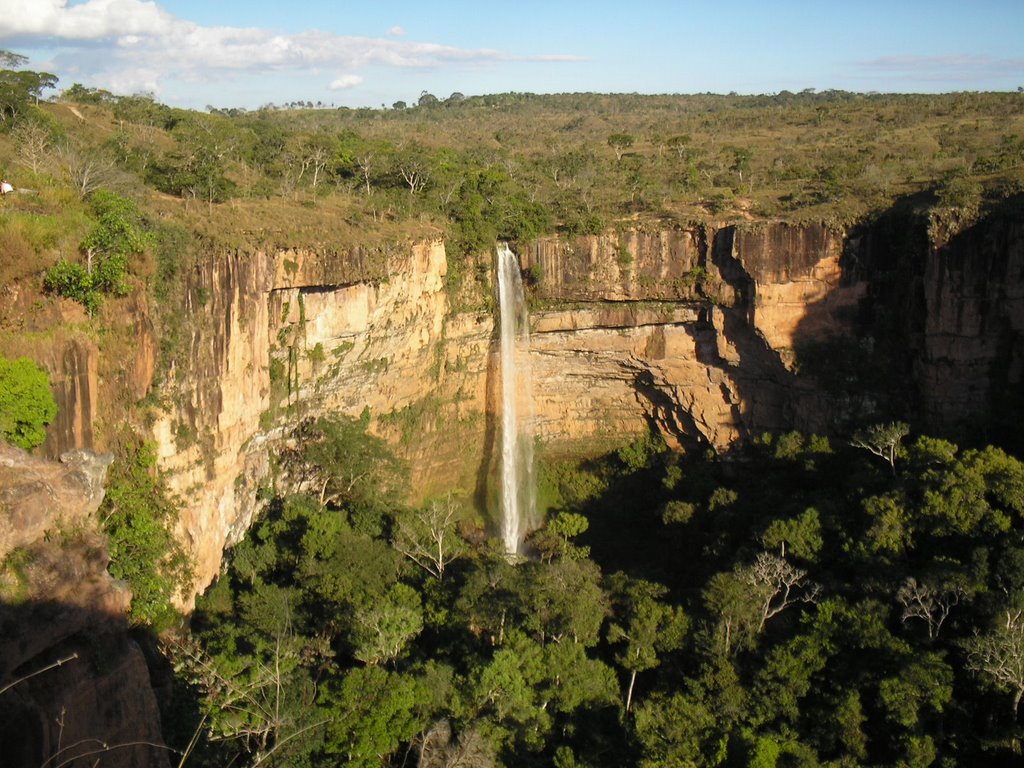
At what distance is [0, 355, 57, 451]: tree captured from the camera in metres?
12.0

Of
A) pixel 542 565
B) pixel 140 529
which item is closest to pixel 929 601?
pixel 542 565

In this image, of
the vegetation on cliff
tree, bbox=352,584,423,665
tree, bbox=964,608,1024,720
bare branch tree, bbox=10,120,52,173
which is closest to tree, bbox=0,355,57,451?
the vegetation on cliff

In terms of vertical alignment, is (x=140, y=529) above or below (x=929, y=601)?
above

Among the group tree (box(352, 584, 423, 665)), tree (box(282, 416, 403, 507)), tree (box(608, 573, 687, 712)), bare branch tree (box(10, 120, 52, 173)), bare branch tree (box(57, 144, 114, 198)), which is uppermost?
bare branch tree (box(10, 120, 52, 173))

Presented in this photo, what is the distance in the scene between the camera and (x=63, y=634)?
11305mm

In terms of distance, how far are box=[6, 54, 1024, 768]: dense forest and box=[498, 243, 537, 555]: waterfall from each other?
0.81m

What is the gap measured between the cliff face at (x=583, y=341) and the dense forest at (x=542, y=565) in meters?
0.71

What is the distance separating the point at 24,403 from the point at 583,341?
1563cm

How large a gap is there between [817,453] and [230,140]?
2089cm

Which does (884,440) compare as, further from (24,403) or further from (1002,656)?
(24,403)

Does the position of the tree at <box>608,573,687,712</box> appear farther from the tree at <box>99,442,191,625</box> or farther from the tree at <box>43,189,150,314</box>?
the tree at <box>43,189,150,314</box>

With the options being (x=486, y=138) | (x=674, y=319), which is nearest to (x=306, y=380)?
(x=674, y=319)

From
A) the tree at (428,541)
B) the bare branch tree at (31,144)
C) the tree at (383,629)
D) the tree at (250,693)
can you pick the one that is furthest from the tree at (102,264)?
the tree at (428,541)

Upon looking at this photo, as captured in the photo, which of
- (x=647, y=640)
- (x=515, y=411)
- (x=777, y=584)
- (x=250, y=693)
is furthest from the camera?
(x=515, y=411)
